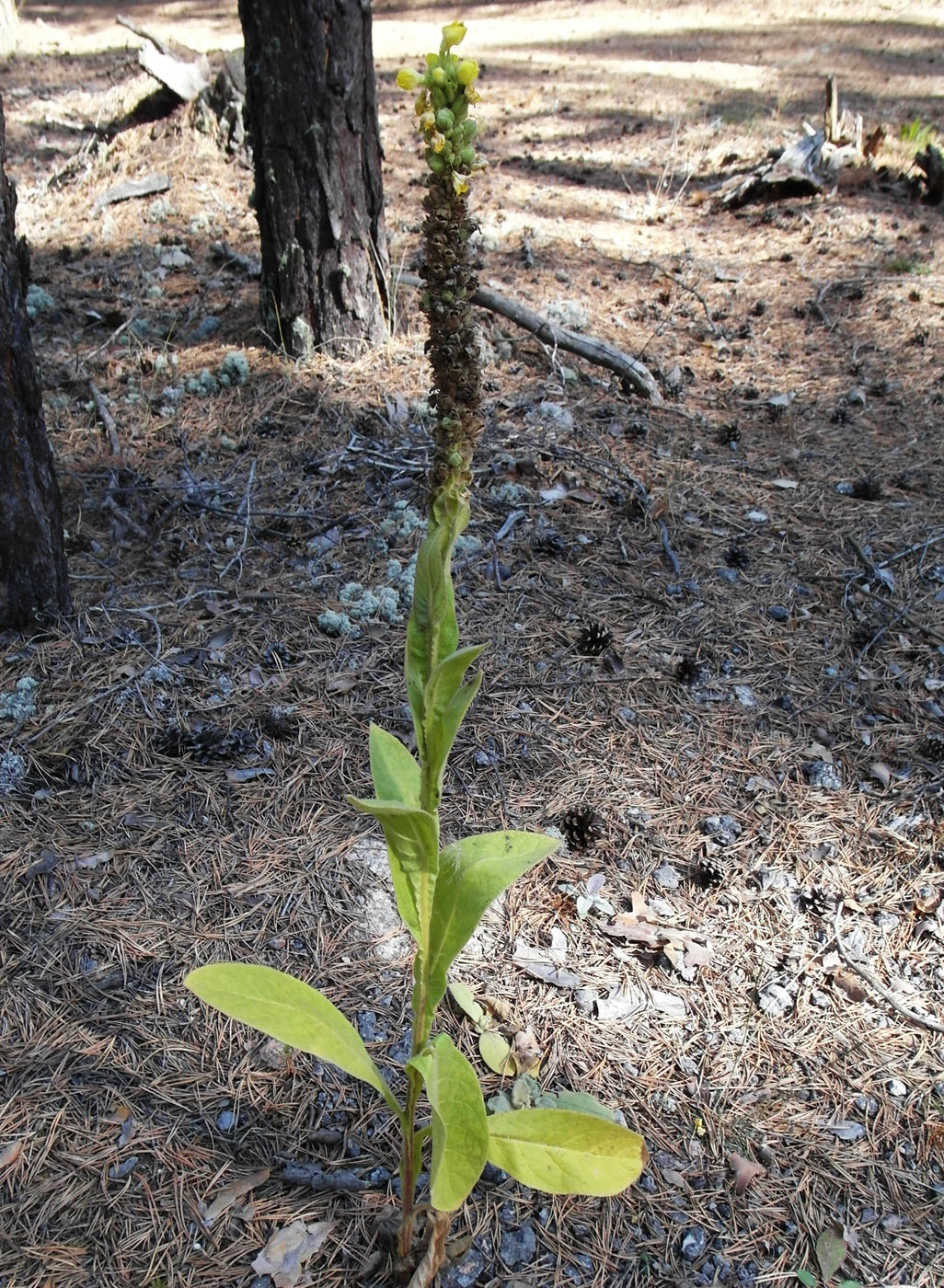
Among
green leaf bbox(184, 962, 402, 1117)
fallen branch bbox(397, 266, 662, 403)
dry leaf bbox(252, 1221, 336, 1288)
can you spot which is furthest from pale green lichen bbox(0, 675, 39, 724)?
fallen branch bbox(397, 266, 662, 403)

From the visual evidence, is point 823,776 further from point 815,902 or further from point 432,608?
point 432,608

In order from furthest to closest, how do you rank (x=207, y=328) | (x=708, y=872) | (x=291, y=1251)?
1. (x=207, y=328)
2. (x=708, y=872)
3. (x=291, y=1251)

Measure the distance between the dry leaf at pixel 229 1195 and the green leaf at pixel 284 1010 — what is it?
419 mm

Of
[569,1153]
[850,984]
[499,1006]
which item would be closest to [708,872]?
[850,984]

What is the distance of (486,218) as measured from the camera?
6.37 meters

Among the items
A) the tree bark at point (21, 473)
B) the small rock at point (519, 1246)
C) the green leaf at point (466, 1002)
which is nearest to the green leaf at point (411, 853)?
the green leaf at point (466, 1002)

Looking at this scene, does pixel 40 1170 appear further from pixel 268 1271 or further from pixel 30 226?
pixel 30 226

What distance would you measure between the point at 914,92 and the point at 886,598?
30.4ft

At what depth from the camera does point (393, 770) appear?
5.88 feet

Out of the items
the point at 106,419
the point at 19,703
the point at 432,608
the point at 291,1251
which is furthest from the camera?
the point at 106,419

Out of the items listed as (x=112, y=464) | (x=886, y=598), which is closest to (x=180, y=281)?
(x=112, y=464)

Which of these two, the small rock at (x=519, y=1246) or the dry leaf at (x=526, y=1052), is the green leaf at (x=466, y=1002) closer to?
the dry leaf at (x=526, y=1052)

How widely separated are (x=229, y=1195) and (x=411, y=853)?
3.04ft

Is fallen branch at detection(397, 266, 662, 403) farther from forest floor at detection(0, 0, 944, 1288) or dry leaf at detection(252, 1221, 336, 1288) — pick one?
dry leaf at detection(252, 1221, 336, 1288)
